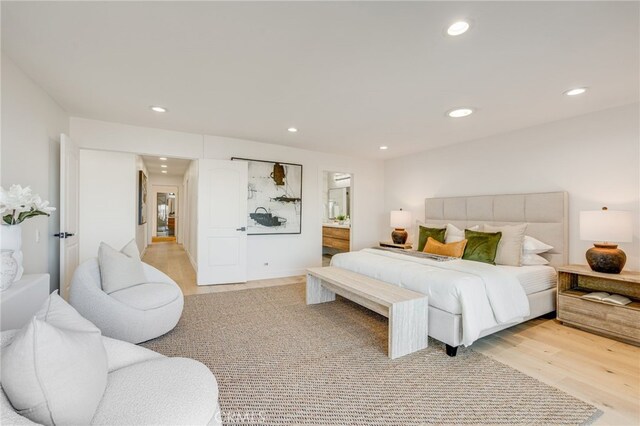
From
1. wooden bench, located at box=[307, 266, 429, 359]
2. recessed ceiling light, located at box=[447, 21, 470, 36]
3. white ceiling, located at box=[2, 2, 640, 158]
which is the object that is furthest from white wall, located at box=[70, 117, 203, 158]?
recessed ceiling light, located at box=[447, 21, 470, 36]

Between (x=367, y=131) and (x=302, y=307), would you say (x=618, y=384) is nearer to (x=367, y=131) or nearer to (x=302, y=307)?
(x=302, y=307)

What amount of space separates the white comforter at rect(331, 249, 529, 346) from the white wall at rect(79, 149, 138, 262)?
4695 millimetres

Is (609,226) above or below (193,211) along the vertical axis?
below

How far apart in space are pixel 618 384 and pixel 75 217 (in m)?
5.22

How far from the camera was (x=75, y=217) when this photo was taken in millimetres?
3398

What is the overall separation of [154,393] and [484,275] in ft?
8.44

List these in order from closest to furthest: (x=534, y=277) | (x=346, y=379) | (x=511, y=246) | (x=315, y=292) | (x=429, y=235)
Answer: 1. (x=346, y=379)
2. (x=534, y=277)
3. (x=511, y=246)
4. (x=315, y=292)
5. (x=429, y=235)

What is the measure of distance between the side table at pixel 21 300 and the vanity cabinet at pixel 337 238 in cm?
483

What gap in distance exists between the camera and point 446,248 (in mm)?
3664

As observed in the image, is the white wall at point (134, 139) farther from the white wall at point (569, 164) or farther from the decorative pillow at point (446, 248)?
the white wall at point (569, 164)

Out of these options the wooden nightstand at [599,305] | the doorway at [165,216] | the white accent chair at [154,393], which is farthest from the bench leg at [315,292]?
the doorway at [165,216]

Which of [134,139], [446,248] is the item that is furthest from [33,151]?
[446,248]

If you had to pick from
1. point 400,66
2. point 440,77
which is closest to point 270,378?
point 400,66

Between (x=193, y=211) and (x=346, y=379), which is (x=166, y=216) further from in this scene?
(x=346, y=379)
